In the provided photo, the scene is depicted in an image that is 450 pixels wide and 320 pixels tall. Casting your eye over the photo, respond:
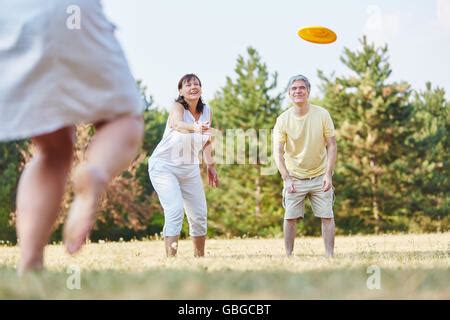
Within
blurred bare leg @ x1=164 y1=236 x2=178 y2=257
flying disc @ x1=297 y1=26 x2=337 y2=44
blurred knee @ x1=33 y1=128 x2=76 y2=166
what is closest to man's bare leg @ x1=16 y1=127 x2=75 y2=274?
blurred knee @ x1=33 y1=128 x2=76 y2=166

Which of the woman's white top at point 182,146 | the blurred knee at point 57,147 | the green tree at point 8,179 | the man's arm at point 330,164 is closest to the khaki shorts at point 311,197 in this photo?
the man's arm at point 330,164

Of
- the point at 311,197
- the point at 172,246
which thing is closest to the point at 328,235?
the point at 311,197

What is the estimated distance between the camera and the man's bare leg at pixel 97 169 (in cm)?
234

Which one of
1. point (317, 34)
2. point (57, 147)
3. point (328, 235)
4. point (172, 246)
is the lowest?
point (172, 246)

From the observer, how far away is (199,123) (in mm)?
5645

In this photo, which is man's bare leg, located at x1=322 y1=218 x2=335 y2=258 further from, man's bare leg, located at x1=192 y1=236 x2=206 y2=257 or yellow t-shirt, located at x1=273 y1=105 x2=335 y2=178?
man's bare leg, located at x1=192 y1=236 x2=206 y2=257

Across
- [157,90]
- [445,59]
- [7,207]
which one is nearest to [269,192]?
[157,90]

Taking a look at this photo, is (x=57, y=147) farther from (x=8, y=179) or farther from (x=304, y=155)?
(x=8, y=179)

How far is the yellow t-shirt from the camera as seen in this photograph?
19.2ft

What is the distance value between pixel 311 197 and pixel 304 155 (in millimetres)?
402

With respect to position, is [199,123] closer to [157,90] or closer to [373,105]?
[373,105]

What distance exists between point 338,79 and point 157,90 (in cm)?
857

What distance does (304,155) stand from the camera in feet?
19.3

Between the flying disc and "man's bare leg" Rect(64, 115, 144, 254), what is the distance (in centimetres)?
865
